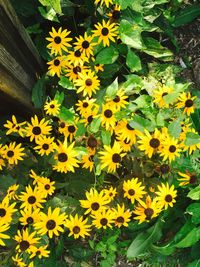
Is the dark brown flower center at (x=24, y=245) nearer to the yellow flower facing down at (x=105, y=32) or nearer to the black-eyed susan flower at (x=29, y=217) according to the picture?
the black-eyed susan flower at (x=29, y=217)

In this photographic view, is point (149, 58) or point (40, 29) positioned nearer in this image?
point (40, 29)

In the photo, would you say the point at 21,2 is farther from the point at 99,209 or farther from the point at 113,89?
the point at 99,209

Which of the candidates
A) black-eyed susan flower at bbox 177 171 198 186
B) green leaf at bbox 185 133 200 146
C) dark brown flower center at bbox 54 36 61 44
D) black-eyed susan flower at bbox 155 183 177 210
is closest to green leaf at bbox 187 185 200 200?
black-eyed susan flower at bbox 177 171 198 186

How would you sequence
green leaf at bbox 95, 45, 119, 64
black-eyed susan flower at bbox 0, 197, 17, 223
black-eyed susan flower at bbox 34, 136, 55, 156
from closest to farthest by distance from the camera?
1. black-eyed susan flower at bbox 0, 197, 17, 223
2. black-eyed susan flower at bbox 34, 136, 55, 156
3. green leaf at bbox 95, 45, 119, 64

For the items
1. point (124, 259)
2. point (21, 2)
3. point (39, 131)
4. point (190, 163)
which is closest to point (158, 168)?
point (190, 163)

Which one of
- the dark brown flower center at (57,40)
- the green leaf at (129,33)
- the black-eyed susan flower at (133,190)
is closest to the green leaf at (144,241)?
the black-eyed susan flower at (133,190)

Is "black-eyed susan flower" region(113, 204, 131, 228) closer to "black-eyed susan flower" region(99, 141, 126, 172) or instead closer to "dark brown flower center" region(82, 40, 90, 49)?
"black-eyed susan flower" region(99, 141, 126, 172)

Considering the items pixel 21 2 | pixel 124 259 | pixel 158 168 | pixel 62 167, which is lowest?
pixel 124 259
